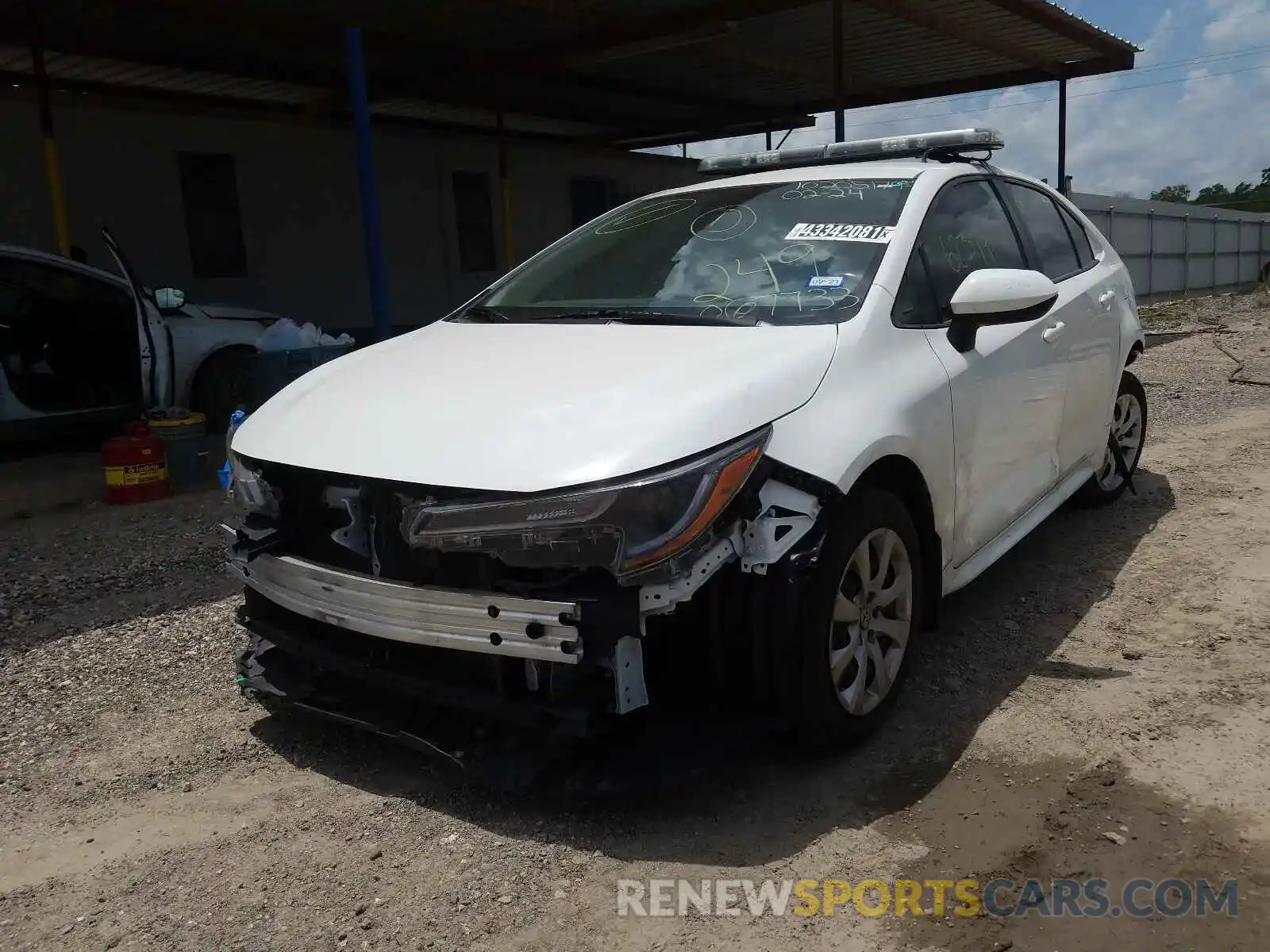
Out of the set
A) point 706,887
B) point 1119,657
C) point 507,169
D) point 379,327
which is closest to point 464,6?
point 379,327

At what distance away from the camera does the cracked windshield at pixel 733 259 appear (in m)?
3.21

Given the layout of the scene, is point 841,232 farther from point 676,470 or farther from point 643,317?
point 676,470

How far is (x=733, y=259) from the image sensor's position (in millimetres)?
3475

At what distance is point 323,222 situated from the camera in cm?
1329

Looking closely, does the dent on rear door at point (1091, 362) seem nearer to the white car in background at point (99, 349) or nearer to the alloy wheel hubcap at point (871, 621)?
the alloy wheel hubcap at point (871, 621)

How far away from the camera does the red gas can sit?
6.16 metres

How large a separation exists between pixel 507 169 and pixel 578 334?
12.8 meters

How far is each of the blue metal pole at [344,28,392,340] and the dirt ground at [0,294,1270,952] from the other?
4385 millimetres

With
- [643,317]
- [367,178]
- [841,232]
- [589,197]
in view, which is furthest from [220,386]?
[589,197]

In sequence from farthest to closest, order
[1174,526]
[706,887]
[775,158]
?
[1174,526]
[775,158]
[706,887]

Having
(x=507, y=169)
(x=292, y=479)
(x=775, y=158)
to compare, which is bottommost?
(x=292, y=479)

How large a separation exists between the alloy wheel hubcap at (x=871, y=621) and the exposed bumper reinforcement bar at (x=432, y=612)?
0.77 meters

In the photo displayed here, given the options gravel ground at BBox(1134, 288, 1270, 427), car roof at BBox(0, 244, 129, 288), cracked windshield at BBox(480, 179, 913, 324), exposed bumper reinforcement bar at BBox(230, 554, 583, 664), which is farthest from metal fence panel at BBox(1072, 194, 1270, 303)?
exposed bumper reinforcement bar at BBox(230, 554, 583, 664)

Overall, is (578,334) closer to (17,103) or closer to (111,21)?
(111,21)
